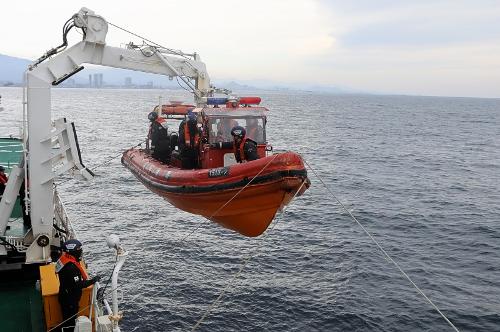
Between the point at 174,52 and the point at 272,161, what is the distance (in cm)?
442

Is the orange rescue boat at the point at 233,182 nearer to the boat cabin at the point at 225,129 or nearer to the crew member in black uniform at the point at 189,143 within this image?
the boat cabin at the point at 225,129

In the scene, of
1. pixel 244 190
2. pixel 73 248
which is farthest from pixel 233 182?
pixel 73 248

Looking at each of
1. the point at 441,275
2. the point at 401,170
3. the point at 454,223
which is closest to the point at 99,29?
the point at 441,275

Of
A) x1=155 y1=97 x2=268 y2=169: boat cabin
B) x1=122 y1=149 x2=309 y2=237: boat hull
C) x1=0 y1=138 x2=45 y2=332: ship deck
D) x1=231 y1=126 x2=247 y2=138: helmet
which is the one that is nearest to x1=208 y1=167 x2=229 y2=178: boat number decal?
x1=122 y1=149 x2=309 y2=237: boat hull

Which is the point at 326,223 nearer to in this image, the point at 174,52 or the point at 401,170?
the point at 174,52

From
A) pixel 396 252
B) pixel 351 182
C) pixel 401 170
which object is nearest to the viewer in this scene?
pixel 396 252

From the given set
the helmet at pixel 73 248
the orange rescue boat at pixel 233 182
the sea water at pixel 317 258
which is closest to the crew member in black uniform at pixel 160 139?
the orange rescue boat at pixel 233 182

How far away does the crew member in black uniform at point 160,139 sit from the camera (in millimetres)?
13721

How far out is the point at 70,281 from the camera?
259 inches

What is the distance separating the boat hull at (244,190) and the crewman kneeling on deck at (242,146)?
822 mm

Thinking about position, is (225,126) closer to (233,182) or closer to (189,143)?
(189,143)

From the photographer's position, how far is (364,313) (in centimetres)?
1340

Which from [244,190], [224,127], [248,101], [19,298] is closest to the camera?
[19,298]

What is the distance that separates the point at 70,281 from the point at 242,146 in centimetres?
503
